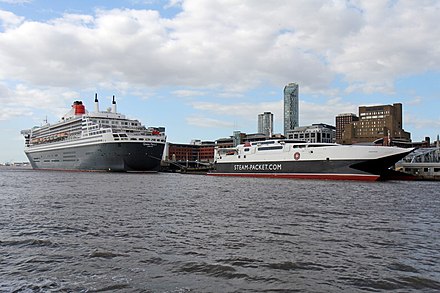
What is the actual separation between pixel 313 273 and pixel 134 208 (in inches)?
549

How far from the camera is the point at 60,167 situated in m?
92.1

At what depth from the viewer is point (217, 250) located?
39.4 feet

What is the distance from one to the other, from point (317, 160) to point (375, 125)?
128 m

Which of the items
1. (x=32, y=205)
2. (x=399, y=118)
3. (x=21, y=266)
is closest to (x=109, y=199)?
(x=32, y=205)

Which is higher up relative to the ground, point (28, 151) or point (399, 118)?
point (399, 118)

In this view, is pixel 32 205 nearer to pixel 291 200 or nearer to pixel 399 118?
pixel 291 200

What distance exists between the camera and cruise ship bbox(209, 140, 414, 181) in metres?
48.8

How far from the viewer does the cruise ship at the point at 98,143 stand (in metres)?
72.8

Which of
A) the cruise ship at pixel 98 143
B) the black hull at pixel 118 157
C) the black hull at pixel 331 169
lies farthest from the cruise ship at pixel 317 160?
the cruise ship at pixel 98 143

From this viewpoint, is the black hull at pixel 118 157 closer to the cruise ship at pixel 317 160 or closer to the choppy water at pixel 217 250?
the cruise ship at pixel 317 160

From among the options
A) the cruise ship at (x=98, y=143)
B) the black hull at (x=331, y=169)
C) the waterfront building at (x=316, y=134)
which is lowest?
the black hull at (x=331, y=169)

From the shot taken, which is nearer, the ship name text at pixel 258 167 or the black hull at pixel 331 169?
the black hull at pixel 331 169

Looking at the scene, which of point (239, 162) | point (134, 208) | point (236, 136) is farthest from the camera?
point (236, 136)

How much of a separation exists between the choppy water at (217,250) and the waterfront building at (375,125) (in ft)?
480
